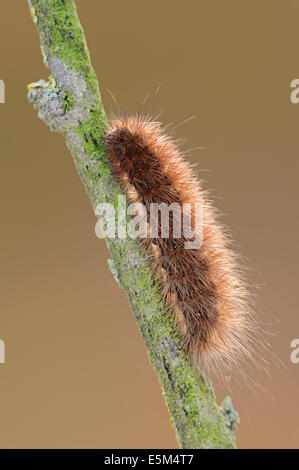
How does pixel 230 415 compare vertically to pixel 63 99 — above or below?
below

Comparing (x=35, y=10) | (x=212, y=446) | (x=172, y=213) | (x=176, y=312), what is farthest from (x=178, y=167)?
(x=212, y=446)

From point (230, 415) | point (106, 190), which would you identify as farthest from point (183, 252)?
point (230, 415)

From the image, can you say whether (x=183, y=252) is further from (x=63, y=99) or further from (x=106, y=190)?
(x=63, y=99)

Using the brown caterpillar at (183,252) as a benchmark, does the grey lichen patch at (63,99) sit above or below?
above

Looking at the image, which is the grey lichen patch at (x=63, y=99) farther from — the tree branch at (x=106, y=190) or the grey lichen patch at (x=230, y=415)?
the grey lichen patch at (x=230, y=415)

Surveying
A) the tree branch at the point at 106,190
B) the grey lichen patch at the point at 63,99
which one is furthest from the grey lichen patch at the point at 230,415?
the grey lichen patch at the point at 63,99
